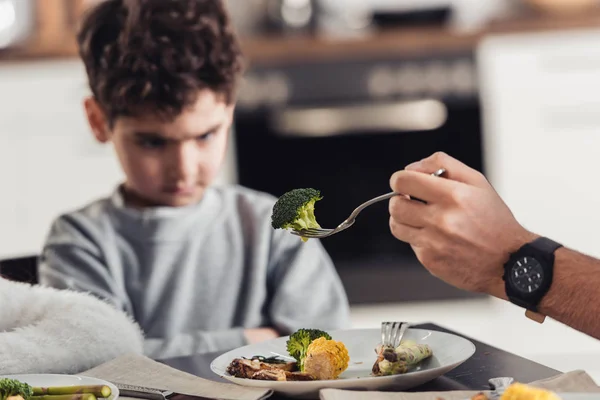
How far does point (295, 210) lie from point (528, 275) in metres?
0.29

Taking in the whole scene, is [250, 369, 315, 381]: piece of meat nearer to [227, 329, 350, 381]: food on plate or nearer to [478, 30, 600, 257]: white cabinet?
[227, 329, 350, 381]: food on plate

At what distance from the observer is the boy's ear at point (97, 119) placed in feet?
5.74

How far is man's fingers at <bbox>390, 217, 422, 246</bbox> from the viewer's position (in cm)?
115

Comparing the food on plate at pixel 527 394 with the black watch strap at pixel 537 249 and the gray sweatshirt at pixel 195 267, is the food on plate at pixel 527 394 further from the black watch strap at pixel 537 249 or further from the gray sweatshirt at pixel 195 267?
the gray sweatshirt at pixel 195 267

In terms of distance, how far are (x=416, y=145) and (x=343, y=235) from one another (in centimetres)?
44

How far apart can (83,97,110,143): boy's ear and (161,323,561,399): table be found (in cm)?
66

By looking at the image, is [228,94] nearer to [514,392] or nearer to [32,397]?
[32,397]

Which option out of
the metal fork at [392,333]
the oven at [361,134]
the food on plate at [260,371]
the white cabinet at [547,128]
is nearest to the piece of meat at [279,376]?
the food on plate at [260,371]

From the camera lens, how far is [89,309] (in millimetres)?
1231

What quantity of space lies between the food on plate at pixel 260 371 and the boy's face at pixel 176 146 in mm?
645

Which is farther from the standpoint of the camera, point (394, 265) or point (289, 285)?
point (394, 265)

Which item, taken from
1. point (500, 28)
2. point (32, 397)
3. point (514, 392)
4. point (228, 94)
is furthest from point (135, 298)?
point (500, 28)

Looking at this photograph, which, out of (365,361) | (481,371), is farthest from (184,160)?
(481,371)

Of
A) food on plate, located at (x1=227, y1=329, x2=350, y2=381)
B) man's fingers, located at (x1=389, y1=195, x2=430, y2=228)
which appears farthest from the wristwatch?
food on plate, located at (x1=227, y1=329, x2=350, y2=381)
